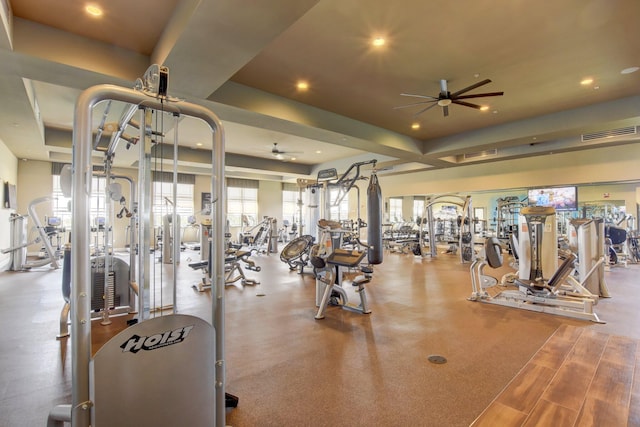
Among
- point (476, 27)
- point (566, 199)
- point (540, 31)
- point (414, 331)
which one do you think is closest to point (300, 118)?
point (476, 27)

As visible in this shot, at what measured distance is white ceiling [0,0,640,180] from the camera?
310cm

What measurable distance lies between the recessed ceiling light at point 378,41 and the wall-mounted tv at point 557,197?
8475 mm

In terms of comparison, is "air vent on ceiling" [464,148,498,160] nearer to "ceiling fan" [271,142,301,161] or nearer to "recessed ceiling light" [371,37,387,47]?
"ceiling fan" [271,142,301,161]

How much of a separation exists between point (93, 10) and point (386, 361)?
434cm

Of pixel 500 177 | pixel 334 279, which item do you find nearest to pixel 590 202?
pixel 500 177

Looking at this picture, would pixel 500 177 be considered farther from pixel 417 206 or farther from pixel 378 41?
pixel 378 41

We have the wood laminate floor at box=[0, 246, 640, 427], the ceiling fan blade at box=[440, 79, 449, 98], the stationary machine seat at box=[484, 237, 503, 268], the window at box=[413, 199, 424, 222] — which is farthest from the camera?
the window at box=[413, 199, 424, 222]

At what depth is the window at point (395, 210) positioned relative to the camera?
14.1 metres

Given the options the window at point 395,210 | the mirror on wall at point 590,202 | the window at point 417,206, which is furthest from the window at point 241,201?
the mirror on wall at point 590,202

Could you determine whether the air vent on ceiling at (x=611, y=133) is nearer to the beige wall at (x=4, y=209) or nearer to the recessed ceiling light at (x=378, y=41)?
the recessed ceiling light at (x=378, y=41)

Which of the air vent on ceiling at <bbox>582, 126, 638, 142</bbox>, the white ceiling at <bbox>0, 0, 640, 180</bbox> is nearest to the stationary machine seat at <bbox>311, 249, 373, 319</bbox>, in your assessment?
the white ceiling at <bbox>0, 0, 640, 180</bbox>

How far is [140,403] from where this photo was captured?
1295mm

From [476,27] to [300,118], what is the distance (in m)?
3.17

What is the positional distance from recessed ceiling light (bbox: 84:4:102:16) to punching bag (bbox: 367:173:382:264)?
11.1 feet
